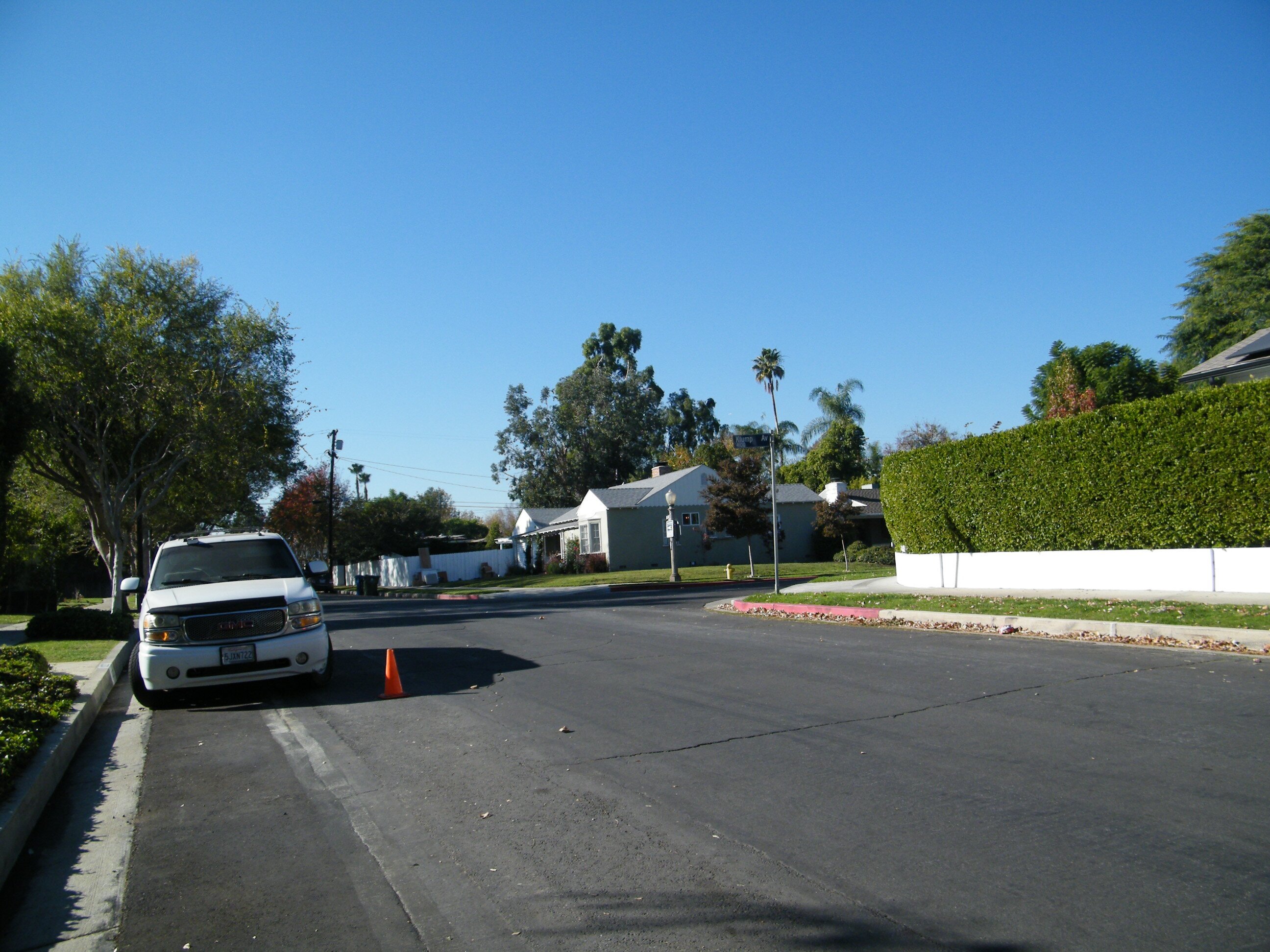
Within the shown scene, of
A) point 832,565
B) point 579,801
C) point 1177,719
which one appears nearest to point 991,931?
point 579,801

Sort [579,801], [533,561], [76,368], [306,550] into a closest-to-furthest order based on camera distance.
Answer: [579,801] → [76,368] → [533,561] → [306,550]

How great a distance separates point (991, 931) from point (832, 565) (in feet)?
124

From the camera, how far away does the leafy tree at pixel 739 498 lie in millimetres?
36438

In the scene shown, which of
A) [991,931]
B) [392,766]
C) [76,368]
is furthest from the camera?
[76,368]

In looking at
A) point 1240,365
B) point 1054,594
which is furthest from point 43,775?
point 1240,365

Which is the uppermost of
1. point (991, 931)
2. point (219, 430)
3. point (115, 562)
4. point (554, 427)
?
point (554, 427)

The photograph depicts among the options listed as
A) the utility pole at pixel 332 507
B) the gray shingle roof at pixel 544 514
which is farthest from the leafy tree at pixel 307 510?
the gray shingle roof at pixel 544 514

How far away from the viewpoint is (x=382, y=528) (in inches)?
2285

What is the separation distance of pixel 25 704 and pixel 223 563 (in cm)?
309

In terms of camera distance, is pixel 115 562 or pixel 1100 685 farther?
pixel 115 562

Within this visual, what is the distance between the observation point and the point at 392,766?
6.97 metres

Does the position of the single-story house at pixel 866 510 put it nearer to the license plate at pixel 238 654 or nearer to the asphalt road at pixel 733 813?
the asphalt road at pixel 733 813

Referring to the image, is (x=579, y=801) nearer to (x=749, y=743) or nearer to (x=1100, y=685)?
(x=749, y=743)

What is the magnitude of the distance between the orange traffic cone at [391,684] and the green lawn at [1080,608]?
9293 mm
